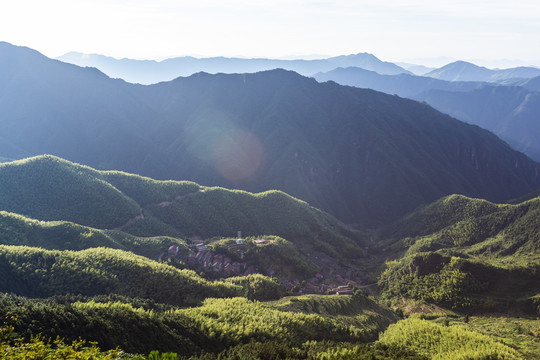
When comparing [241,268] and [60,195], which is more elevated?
[60,195]

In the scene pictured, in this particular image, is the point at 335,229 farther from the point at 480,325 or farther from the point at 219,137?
the point at 219,137

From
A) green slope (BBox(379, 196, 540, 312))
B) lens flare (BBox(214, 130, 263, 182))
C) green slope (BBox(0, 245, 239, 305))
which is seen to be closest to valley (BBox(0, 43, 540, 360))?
green slope (BBox(0, 245, 239, 305))

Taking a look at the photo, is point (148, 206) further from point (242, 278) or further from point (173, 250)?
point (242, 278)

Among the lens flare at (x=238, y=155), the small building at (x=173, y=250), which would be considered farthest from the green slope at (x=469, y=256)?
the lens flare at (x=238, y=155)

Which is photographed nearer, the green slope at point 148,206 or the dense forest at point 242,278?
the dense forest at point 242,278

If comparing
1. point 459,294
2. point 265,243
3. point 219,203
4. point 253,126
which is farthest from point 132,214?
point 253,126

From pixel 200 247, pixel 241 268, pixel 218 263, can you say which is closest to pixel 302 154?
pixel 200 247

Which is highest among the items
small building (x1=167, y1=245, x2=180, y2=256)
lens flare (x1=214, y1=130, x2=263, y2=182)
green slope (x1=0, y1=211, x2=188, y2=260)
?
lens flare (x1=214, y1=130, x2=263, y2=182)

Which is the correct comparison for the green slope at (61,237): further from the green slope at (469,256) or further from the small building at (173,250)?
the green slope at (469,256)

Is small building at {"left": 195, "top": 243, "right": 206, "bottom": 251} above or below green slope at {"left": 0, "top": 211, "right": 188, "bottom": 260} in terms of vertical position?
below

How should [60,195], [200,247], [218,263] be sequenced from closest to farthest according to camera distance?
[218,263], [200,247], [60,195]

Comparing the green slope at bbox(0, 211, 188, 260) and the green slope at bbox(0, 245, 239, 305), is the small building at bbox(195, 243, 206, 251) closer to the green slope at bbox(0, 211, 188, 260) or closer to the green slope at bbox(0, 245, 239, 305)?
the green slope at bbox(0, 211, 188, 260)
